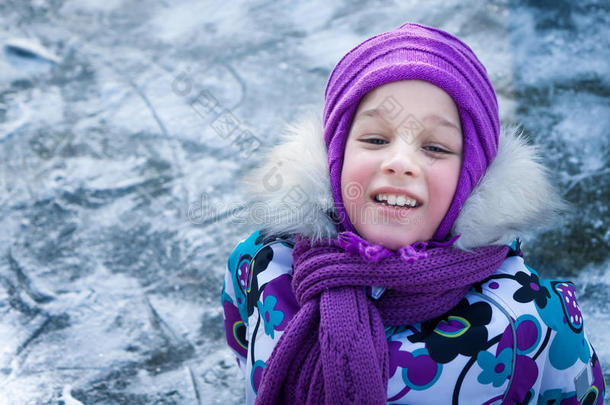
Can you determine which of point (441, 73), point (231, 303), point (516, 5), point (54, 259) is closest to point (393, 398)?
point (231, 303)

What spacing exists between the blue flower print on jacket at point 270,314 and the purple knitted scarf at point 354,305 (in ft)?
0.26

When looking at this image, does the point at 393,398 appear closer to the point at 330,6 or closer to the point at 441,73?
the point at 441,73

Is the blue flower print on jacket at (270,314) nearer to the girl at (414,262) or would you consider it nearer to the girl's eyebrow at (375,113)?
the girl at (414,262)

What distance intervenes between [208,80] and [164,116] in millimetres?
284

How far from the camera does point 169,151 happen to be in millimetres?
2221

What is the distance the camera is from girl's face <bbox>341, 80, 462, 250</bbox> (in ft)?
3.48

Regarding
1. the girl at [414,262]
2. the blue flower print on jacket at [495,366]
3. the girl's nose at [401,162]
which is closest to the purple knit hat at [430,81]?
the girl at [414,262]

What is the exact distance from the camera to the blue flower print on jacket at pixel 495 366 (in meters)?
1.02

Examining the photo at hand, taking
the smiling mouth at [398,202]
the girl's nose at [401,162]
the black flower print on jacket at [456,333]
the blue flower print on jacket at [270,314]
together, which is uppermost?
the girl's nose at [401,162]

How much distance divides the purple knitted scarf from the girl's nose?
14 centimetres

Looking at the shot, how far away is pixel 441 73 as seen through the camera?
1060mm

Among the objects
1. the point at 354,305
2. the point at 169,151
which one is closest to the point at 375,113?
the point at 354,305

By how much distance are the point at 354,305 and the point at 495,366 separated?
0.28m

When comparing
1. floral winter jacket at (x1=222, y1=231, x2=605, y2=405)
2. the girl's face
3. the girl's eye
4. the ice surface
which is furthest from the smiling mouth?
the ice surface
